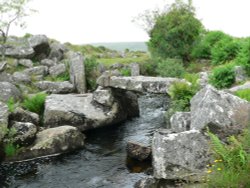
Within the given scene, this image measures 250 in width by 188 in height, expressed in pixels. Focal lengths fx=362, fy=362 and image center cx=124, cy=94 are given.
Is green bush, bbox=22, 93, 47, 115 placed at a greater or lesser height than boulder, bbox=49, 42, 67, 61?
lesser

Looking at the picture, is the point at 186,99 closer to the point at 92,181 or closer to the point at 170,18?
the point at 92,181

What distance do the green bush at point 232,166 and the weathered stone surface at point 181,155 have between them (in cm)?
198

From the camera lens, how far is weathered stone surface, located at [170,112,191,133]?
14.4 m

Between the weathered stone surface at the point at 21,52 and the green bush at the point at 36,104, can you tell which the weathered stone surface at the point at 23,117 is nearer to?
the green bush at the point at 36,104

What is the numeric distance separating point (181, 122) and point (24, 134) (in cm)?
906

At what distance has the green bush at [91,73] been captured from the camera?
1340 inches

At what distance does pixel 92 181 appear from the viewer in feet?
50.2

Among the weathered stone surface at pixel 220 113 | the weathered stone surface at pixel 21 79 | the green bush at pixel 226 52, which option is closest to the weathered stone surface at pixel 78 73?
the weathered stone surface at pixel 21 79

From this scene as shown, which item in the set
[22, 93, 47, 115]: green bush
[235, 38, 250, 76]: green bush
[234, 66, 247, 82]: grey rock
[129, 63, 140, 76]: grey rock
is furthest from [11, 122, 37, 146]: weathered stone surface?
[129, 63, 140, 76]: grey rock

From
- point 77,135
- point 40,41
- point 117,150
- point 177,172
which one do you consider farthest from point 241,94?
point 40,41

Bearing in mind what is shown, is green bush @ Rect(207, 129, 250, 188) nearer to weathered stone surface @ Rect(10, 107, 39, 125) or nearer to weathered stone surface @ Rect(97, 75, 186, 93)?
weathered stone surface @ Rect(97, 75, 186, 93)

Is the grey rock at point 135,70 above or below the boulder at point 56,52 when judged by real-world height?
below

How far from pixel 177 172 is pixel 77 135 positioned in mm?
9168

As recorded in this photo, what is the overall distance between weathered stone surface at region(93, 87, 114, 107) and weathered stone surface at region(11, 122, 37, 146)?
5.72m
